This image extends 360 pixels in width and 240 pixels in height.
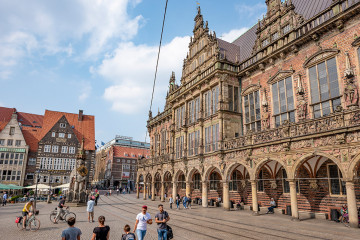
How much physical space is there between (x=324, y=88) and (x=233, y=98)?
866 cm

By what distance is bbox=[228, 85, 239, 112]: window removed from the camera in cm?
2402

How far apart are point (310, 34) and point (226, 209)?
15.0 meters

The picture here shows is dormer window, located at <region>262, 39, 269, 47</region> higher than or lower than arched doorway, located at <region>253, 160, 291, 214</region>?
higher

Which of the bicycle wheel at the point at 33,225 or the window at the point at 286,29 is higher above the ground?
the window at the point at 286,29

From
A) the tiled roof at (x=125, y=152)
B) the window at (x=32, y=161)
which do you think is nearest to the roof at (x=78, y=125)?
the window at (x=32, y=161)

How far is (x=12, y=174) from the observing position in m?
46.2

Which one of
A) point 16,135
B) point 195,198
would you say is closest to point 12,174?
point 16,135

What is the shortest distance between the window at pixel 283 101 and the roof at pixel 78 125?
41.7m

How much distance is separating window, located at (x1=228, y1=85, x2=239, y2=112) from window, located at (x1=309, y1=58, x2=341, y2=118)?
25.1 feet

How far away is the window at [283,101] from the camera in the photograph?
1894cm

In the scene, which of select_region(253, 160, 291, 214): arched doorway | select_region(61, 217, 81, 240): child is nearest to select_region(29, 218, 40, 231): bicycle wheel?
select_region(61, 217, 81, 240): child

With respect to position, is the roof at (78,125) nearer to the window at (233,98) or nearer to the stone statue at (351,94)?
the window at (233,98)

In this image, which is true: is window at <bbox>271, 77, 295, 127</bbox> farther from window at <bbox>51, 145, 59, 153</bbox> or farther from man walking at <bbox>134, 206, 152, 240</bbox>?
window at <bbox>51, 145, 59, 153</bbox>

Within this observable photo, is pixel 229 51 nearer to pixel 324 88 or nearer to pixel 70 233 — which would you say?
pixel 324 88
